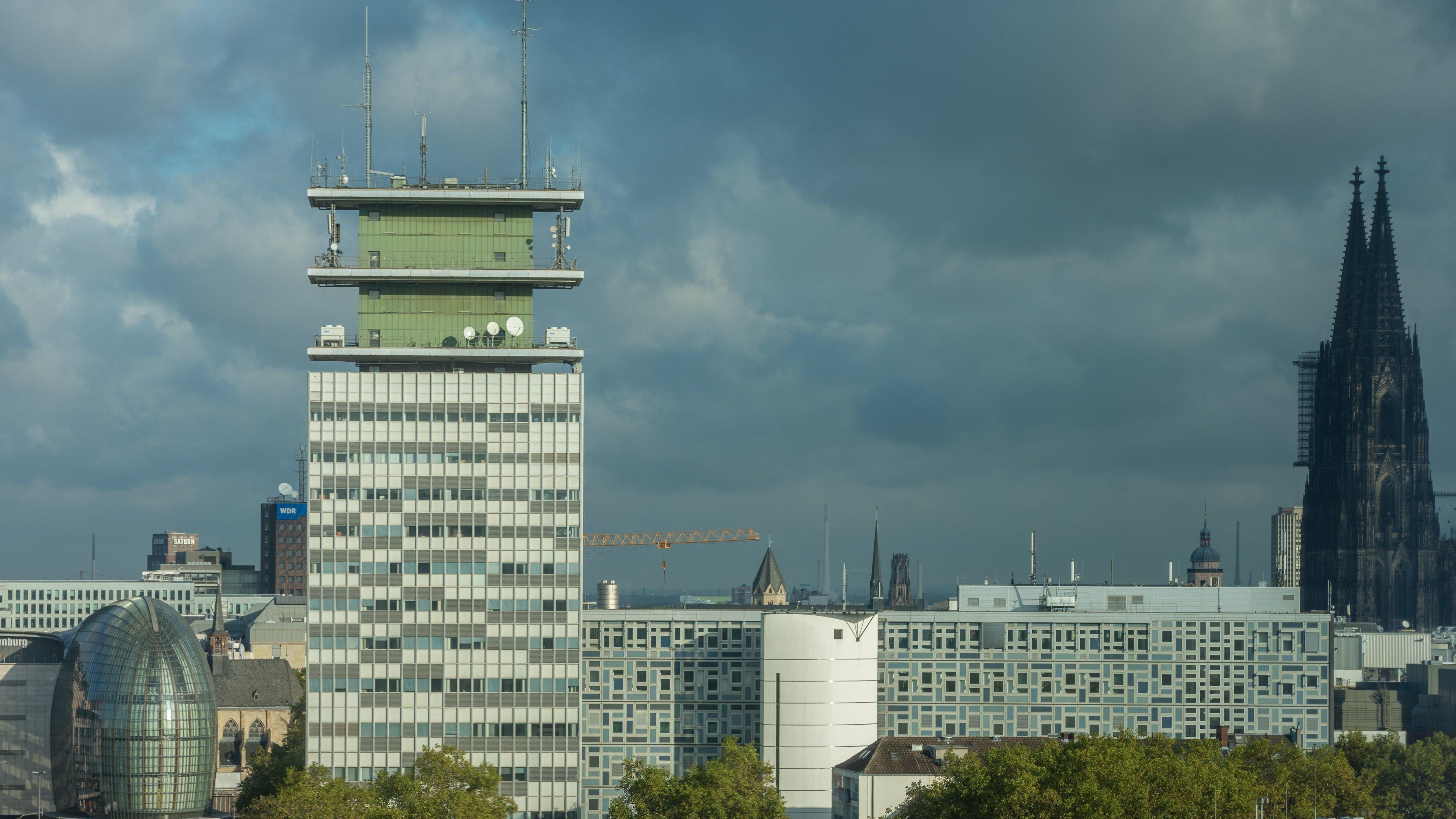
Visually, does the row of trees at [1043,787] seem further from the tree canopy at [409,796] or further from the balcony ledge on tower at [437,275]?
the balcony ledge on tower at [437,275]

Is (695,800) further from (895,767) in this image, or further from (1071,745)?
(1071,745)

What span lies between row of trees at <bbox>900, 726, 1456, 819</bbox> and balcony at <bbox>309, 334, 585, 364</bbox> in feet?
195

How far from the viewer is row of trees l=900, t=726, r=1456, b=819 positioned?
127188 millimetres

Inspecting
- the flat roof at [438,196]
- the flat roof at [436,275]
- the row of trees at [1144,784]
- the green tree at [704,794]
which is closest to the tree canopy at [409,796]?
the green tree at [704,794]

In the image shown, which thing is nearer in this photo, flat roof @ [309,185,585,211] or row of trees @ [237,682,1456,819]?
row of trees @ [237,682,1456,819]

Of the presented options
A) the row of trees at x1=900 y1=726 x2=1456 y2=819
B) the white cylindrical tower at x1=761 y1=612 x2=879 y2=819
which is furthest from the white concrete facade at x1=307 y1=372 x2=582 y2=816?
the row of trees at x1=900 y1=726 x2=1456 y2=819

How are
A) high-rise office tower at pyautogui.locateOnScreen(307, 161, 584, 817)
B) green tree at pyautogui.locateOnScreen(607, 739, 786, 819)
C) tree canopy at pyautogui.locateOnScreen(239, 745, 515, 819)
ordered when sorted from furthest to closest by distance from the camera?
high-rise office tower at pyautogui.locateOnScreen(307, 161, 584, 817), green tree at pyautogui.locateOnScreen(607, 739, 786, 819), tree canopy at pyautogui.locateOnScreen(239, 745, 515, 819)

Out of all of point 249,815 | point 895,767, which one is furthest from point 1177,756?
point 249,815

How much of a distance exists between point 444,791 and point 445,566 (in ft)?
87.3

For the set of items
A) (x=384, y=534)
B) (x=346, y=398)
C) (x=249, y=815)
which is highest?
(x=346, y=398)

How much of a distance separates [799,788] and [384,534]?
177 feet

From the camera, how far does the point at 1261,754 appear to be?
543 feet

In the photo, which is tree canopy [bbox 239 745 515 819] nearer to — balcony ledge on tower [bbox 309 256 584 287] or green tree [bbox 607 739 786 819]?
green tree [bbox 607 739 786 819]

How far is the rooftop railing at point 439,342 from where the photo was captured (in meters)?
177
